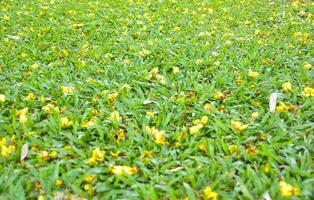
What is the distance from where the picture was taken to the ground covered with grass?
8.10ft

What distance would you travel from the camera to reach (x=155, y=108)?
334 centimetres

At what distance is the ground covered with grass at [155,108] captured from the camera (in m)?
2.47

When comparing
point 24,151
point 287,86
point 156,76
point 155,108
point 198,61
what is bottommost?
point 24,151

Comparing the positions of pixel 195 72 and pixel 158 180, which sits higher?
pixel 195 72

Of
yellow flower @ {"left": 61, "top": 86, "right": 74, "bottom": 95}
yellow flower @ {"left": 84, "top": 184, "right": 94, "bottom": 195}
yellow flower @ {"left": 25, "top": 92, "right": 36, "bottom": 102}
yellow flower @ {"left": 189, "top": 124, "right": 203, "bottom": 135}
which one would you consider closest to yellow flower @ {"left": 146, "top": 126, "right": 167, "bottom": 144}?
yellow flower @ {"left": 189, "top": 124, "right": 203, "bottom": 135}

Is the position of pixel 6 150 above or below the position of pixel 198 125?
below

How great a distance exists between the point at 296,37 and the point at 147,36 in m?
2.10

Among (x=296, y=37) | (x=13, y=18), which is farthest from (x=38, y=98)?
(x=296, y=37)

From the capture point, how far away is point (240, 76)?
384 cm

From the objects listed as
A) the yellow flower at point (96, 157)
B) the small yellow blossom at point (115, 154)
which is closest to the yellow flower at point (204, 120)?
the small yellow blossom at point (115, 154)

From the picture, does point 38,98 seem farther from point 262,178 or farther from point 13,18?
point 13,18

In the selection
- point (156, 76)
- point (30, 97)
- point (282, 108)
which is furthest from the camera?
point (156, 76)

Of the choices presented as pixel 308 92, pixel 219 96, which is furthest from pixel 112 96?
pixel 308 92

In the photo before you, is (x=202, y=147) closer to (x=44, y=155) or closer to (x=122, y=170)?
(x=122, y=170)
